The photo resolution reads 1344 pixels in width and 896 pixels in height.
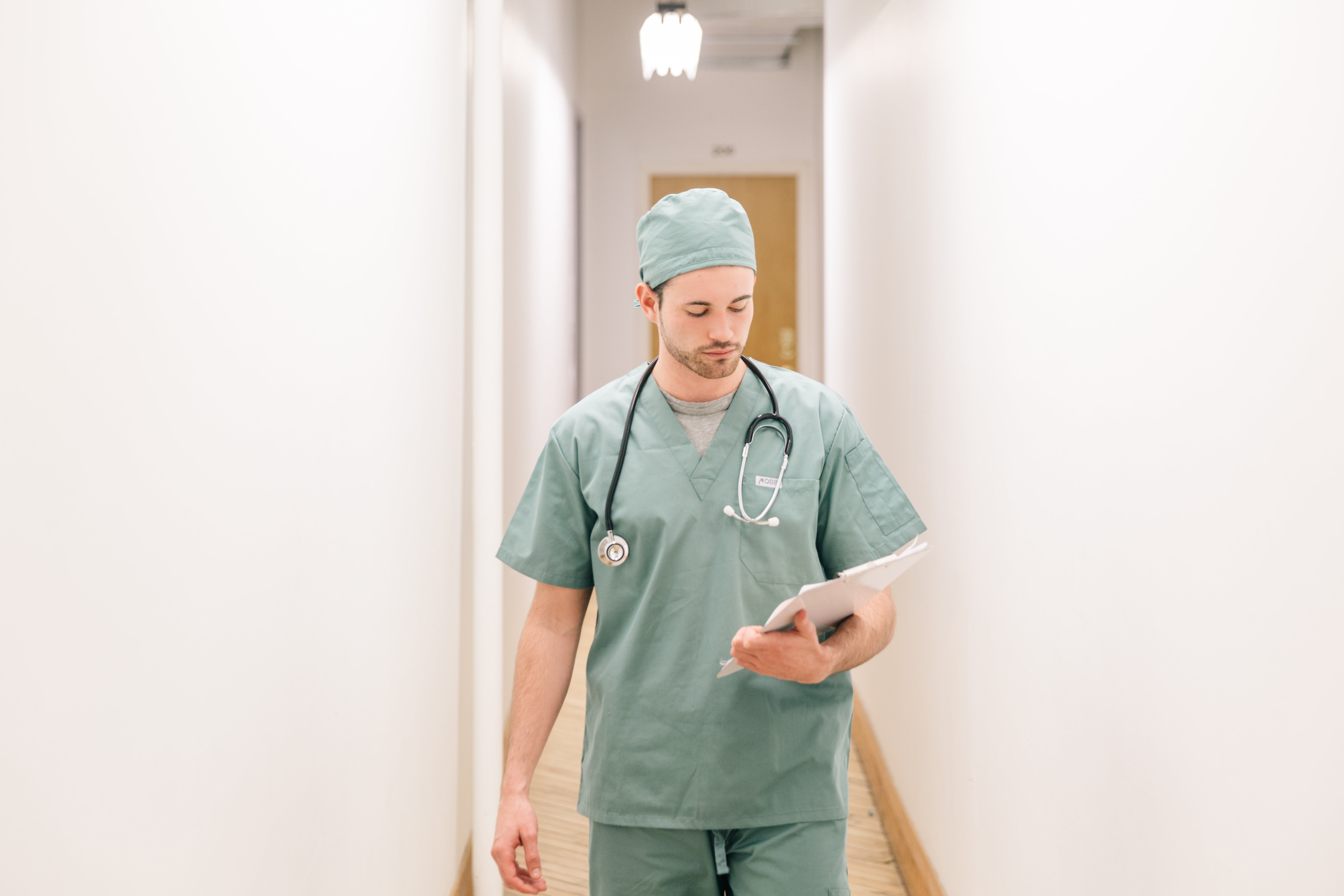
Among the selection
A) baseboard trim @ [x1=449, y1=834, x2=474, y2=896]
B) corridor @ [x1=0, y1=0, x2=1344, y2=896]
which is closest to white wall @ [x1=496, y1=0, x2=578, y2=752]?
baseboard trim @ [x1=449, y1=834, x2=474, y2=896]

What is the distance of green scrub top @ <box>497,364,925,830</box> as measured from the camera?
1.19m

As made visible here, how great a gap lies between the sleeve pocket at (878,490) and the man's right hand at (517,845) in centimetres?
58

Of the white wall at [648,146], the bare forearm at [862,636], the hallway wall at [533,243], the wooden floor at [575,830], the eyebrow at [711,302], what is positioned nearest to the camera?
the bare forearm at [862,636]

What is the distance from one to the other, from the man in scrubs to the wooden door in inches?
180

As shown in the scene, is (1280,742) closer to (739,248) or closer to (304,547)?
(739,248)

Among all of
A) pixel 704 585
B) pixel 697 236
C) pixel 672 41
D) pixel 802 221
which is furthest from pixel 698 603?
pixel 802 221

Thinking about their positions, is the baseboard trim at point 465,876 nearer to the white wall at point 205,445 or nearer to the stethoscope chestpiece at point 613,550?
the white wall at point 205,445

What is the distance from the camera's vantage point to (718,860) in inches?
47.1

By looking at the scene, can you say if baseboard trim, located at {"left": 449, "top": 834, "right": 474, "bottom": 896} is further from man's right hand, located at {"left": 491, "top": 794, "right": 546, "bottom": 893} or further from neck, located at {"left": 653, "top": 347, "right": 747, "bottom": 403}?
neck, located at {"left": 653, "top": 347, "right": 747, "bottom": 403}

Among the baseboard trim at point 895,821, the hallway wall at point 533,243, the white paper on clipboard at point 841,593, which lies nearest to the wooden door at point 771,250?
the hallway wall at point 533,243

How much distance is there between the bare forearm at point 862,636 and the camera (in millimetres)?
1111

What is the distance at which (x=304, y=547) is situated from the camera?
1134mm

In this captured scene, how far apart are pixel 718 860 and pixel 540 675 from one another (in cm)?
33

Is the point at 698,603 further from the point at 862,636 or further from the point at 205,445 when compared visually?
the point at 205,445
